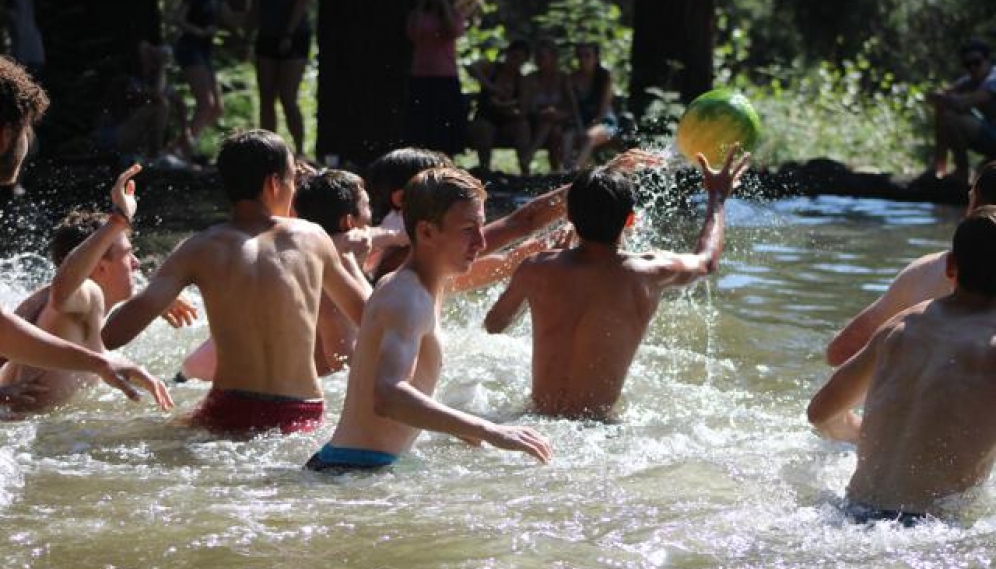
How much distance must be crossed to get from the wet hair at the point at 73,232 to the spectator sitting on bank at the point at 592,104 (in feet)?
29.8

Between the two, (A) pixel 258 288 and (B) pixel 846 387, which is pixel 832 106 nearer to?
(A) pixel 258 288

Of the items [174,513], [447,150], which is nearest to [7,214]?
[447,150]

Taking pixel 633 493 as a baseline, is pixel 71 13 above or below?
above

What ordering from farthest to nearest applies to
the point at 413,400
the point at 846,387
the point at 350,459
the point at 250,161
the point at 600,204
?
the point at 600,204
the point at 250,161
the point at 350,459
the point at 846,387
the point at 413,400

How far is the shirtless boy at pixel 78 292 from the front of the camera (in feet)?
20.0

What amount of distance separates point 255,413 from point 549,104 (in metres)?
9.85

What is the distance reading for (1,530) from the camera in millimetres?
5102

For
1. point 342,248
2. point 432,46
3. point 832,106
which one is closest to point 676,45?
point 432,46

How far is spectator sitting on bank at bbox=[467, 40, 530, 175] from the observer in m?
15.5

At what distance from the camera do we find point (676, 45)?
1644cm

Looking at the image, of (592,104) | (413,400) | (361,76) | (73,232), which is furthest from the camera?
(592,104)

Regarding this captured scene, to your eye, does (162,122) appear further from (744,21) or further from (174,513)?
(744,21)

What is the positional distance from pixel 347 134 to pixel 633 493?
8824 millimetres

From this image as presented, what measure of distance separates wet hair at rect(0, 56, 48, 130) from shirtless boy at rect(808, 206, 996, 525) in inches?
101
